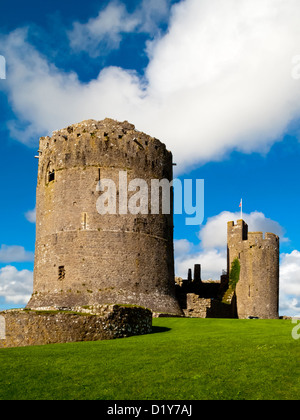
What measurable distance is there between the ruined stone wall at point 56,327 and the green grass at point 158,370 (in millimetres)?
1730

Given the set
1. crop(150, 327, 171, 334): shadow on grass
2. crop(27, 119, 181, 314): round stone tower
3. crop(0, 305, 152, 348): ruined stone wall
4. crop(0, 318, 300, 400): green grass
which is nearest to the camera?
crop(0, 318, 300, 400): green grass

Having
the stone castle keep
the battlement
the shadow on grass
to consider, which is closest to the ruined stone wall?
the shadow on grass

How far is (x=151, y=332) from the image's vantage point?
953 inches

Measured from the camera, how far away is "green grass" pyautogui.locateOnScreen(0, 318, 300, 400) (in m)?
12.0

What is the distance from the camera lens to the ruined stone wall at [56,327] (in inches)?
822

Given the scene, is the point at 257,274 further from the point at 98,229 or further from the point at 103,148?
the point at 103,148

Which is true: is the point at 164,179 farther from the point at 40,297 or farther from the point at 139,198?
the point at 40,297

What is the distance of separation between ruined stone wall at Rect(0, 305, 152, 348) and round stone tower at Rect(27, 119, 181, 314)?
1054cm

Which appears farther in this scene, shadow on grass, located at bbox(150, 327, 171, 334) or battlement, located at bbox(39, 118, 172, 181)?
battlement, located at bbox(39, 118, 172, 181)

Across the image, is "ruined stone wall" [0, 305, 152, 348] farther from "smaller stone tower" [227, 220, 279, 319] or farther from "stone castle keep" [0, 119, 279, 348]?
"smaller stone tower" [227, 220, 279, 319]

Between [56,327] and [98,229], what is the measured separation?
43.4ft

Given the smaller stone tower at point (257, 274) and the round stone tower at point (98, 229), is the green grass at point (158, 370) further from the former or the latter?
the smaller stone tower at point (257, 274)

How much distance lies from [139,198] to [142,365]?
69.6ft

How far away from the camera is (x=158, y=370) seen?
1386 centimetres
